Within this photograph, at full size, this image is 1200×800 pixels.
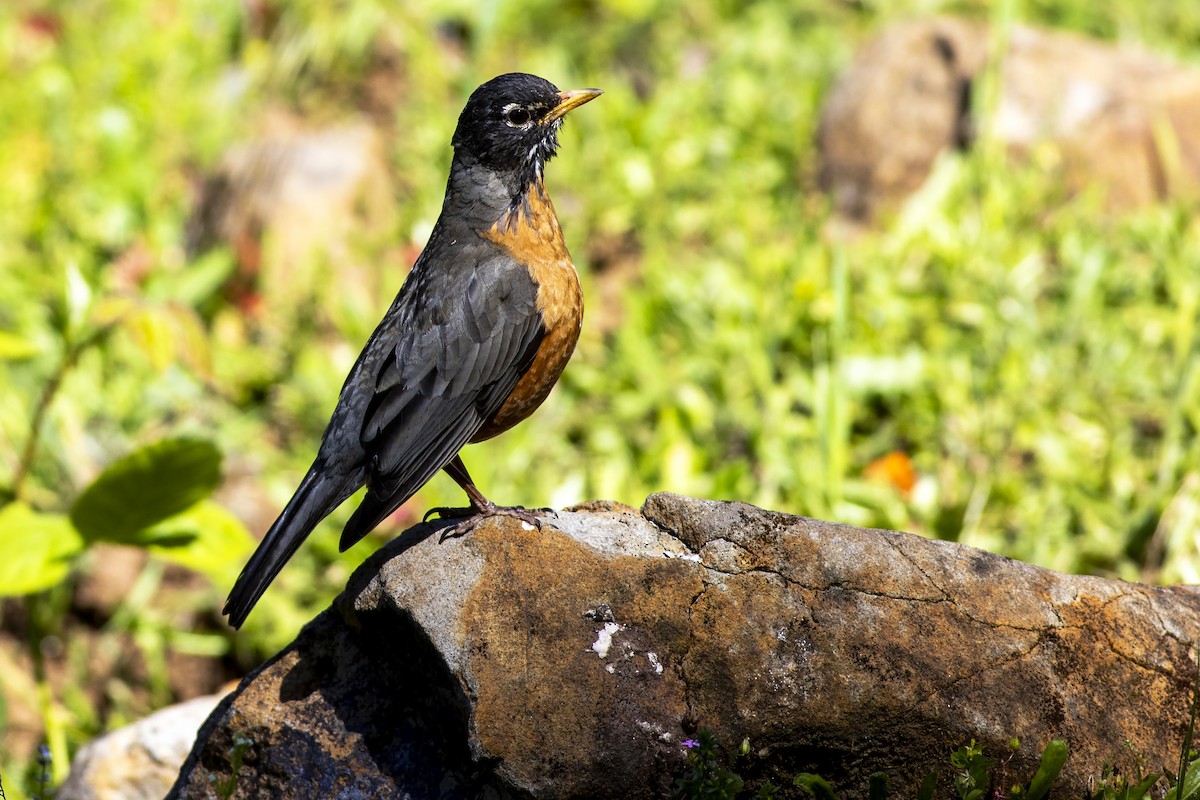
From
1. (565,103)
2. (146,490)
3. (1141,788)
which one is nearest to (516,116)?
(565,103)

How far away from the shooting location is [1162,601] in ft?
11.6

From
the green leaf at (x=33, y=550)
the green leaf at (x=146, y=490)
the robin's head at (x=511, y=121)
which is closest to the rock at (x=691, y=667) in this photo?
the green leaf at (x=146, y=490)

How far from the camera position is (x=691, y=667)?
321cm

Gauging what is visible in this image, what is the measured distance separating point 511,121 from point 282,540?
1744mm

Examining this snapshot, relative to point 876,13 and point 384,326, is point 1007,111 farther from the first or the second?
point 384,326

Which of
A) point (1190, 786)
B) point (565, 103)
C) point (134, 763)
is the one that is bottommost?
point (1190, 786)

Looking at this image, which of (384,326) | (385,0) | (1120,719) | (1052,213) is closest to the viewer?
(1120,719)

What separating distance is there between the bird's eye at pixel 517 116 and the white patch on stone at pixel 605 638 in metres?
2.02

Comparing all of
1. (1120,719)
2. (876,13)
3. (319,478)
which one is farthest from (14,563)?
(876,13)

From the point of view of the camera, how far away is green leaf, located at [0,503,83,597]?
436cm

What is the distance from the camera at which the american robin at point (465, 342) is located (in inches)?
151

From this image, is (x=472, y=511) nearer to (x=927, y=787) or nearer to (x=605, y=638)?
(x=605, y=638)

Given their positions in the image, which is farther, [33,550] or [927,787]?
[33,550]

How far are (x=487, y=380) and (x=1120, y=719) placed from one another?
2.12 m
